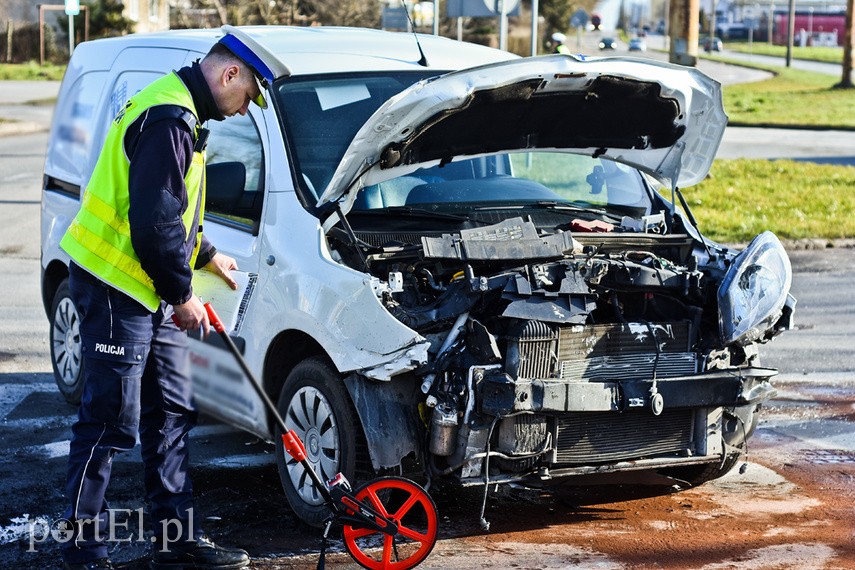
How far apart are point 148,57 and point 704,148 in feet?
9.36

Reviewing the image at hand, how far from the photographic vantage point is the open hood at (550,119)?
4883 millimetres

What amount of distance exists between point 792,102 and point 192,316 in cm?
3662

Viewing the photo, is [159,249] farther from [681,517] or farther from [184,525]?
[681,517]

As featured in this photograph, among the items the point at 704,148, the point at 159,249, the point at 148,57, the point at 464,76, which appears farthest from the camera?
the point at 148,57

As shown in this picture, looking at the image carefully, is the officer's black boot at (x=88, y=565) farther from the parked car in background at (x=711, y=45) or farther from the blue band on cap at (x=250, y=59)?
the parked car in background at (x=711, y=45)

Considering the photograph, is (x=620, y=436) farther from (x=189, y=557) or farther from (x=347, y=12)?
(x=347, y=12)

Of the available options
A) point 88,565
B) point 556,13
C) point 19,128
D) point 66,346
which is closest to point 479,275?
point 88,565

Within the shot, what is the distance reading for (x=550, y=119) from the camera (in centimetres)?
545

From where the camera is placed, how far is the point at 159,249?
3.97m

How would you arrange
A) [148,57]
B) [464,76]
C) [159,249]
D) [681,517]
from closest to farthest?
[159,249]
[464,76]
[681,517]
[148,57]

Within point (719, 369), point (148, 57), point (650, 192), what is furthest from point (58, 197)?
point (719, 369)

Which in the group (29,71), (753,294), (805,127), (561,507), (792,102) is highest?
(29,71)

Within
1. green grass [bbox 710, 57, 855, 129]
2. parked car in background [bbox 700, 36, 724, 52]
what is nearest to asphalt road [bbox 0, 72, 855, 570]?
green grass [bbox 710, 57, 855, 129]

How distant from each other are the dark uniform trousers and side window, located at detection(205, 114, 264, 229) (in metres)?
1.07
